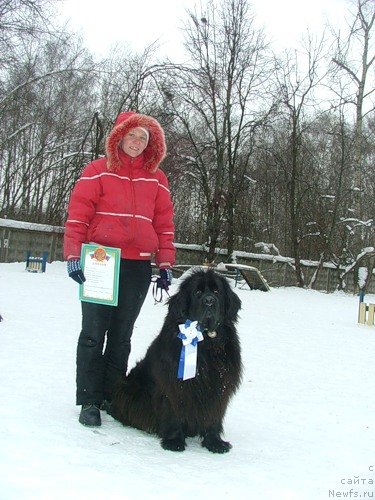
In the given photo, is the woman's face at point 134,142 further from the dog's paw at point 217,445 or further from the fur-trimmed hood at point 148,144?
the dog's paw at point 217,445

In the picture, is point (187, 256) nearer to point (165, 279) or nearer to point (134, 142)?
point (165, 279)

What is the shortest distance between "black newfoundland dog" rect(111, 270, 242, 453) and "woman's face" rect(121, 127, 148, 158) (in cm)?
83

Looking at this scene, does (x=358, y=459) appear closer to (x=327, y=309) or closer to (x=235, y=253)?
(x=327, y=309)

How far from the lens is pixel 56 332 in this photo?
6145 mm

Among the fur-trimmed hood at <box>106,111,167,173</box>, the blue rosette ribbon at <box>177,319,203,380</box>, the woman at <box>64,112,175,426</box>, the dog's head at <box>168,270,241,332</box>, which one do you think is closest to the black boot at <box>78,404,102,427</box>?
the woman at <box>64,112,175,426</box>

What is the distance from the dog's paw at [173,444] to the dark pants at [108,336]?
524 millimetres

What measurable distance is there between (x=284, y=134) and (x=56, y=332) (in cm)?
2070

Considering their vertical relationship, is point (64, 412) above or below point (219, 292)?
below

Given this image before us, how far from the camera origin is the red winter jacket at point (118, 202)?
303cm

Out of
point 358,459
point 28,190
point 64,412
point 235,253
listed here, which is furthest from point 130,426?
point 28,190

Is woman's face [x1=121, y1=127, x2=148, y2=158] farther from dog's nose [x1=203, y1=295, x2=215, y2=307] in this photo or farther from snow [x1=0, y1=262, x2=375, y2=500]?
snow [x1=0, y1=262, x2=375, y2=500]

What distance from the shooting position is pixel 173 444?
9.09 feet

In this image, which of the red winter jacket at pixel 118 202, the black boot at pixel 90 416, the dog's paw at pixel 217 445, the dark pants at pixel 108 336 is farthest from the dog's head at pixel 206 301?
the black boot at pixel 90 416

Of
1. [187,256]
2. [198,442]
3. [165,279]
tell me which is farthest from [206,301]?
[187,256]
